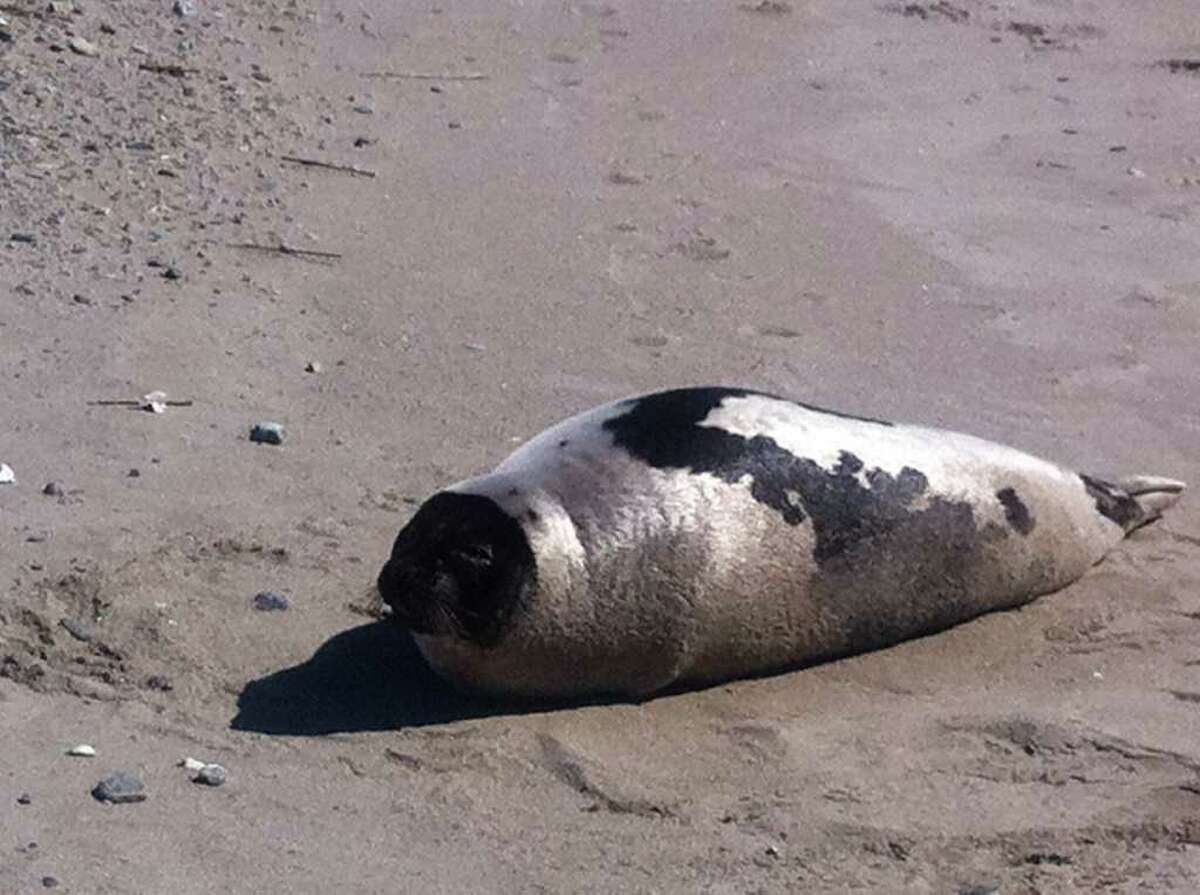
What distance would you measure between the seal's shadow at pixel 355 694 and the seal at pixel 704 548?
76mm

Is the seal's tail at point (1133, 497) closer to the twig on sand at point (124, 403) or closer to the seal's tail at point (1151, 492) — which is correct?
the seal's tail at point (1151, 492)

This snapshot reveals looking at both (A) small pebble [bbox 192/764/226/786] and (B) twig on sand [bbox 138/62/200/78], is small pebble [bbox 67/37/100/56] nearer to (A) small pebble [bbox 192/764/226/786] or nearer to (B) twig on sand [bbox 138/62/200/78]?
(B) twig on sand [bbox 138/62/200/78]

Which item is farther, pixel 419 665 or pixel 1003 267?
pixel 1003 267

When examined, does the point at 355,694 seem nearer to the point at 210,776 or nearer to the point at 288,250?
the point at 210,776

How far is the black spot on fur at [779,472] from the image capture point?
17.1ft

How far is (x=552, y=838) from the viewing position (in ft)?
14.8

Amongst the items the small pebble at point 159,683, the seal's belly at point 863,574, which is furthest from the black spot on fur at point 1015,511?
the small pebble at point 159,683

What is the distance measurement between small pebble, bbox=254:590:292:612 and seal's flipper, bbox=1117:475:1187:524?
2091mm

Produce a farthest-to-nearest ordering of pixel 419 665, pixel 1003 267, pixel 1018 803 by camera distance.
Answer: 1. pixel 1003 267
2. pixel 419 665
3. pixel 1018 803

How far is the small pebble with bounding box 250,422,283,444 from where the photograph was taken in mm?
6090

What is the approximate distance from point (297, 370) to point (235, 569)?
4.08 feet

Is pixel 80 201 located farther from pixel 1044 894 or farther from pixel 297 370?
pixel 1044 894

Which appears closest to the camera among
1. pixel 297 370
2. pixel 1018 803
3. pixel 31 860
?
pixel 31 860

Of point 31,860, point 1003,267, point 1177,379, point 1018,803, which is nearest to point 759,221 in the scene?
point 1003,267
